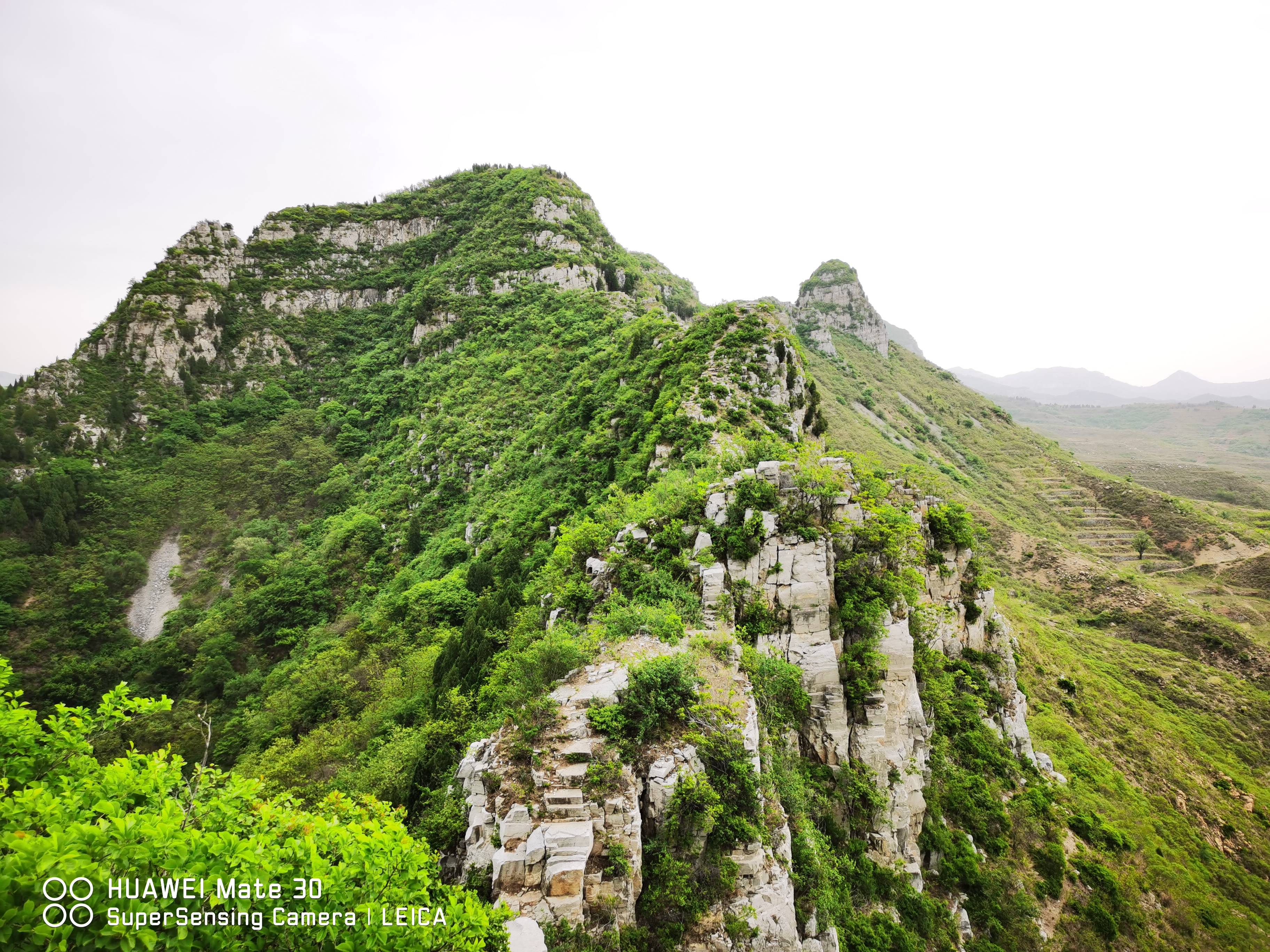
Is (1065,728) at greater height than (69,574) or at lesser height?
lesser

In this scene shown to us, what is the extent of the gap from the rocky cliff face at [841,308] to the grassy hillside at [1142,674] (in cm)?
4907

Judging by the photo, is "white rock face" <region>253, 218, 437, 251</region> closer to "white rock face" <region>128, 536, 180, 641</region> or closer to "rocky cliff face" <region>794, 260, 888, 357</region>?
"white rock face" <region>128, 536, 180, 641</region>

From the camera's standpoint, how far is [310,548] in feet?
159

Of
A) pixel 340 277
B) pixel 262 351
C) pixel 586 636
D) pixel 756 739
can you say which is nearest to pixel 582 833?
pixel 756 739

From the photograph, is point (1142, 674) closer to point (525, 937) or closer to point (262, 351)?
point (525, 937)

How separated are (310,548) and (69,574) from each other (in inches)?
863

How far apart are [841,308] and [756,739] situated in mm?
148961

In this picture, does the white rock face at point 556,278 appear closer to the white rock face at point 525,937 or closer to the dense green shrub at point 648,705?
Answer: the dense green shrub at point 648,705

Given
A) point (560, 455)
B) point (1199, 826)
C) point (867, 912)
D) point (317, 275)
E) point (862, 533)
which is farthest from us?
point (317, 275)

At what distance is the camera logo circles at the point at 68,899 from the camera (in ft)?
11.5

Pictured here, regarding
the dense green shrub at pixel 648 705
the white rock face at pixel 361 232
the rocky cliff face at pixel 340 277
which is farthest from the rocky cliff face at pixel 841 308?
the dense green shrub at pixel 648 705

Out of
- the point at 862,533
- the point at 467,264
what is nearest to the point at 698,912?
the point at 862,533

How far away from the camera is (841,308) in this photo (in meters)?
134

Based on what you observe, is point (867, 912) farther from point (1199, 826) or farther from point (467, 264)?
point (467, 264)
